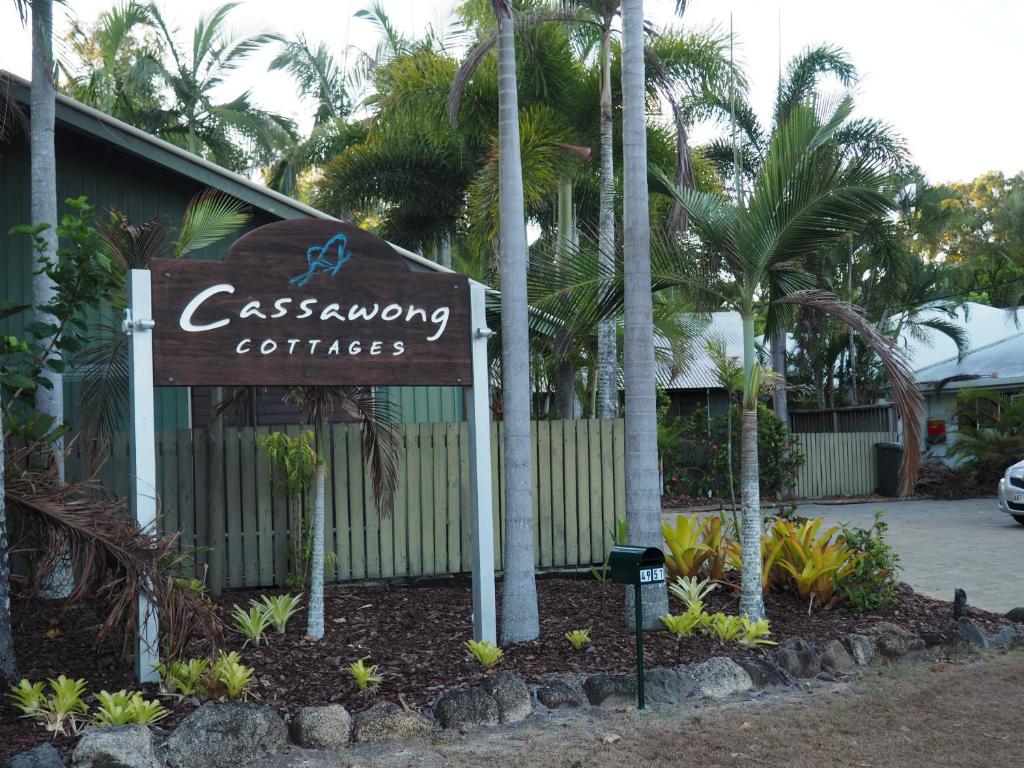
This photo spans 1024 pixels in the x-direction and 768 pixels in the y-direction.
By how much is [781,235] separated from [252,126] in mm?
18901

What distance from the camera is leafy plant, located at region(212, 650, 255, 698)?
5695mm

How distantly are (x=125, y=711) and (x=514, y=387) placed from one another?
324cm

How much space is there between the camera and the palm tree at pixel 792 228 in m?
7.19

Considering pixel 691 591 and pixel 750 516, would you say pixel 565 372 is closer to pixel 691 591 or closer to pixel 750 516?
pixel 691 591

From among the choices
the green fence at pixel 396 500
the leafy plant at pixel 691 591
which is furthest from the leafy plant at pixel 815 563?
the green fence at pixel 396 500

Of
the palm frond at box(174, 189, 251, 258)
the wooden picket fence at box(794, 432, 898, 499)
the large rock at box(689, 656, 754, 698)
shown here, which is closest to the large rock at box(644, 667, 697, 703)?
the large rock at box(689, 656, 754, 698)

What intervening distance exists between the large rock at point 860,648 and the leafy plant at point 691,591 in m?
1.06

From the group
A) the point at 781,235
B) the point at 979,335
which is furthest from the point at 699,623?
the point at 979,335

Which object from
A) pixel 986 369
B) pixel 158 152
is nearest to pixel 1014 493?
pixel 986 369

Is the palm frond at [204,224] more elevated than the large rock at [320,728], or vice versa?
the palm frond at [204,224]

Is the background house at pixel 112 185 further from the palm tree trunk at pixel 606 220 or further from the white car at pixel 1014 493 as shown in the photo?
the white car at pixel 1014 493

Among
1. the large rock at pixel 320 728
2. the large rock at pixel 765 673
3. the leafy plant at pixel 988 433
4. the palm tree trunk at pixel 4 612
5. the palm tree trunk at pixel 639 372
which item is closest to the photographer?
the large rock at pixel 320 728

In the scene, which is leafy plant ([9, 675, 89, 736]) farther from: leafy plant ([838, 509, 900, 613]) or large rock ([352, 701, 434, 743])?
leafy plant ([838, 509, 900, 613])

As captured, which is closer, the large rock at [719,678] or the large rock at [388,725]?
the large rock at [388,725]
